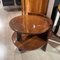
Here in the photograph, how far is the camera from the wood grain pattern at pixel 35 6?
1.65 m

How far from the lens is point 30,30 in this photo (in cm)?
134

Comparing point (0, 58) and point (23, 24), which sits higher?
point (23, 24)

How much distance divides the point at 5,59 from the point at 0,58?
0.25ft

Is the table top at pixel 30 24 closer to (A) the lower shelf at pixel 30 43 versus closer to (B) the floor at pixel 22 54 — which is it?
(A) the lower shelf at pixel 30 43

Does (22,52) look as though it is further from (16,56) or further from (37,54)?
(37,54)

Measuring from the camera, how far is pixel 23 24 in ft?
4.73

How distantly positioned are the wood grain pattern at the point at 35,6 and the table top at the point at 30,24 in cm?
14

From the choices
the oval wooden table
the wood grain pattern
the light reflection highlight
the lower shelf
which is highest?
the wood grain pattern

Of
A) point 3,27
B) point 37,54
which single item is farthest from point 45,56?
point 3,27

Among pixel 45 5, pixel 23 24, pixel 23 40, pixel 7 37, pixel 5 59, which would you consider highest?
pixel 45 5

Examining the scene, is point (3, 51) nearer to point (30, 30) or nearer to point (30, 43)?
point (30, 43)

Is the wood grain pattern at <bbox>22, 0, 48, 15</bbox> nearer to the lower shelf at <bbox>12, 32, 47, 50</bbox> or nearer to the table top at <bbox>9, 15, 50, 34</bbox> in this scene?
the table top at <bbox>9, 15, 50, 34</bbox>

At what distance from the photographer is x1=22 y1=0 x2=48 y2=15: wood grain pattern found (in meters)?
1.65

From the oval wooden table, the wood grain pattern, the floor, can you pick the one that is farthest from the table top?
the floor
